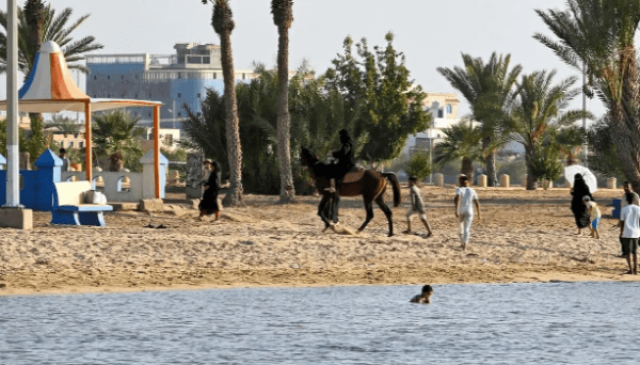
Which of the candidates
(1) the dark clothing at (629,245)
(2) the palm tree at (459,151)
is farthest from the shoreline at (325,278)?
(2) the palm tree at (459,151)

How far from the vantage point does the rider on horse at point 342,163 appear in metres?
25.7

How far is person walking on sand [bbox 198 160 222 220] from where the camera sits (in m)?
28.4

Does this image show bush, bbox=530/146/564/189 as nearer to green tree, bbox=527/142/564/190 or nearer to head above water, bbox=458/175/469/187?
green tree, bbox=527/142/564/190

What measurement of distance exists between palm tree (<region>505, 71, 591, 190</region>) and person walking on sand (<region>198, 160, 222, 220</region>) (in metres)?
23.5

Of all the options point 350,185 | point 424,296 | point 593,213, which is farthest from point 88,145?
point 424,296

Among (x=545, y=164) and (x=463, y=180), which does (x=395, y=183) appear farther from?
(x=545, y=164)

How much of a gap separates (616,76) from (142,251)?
17.6 meters

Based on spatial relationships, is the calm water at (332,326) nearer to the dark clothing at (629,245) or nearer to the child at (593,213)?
the dark clothing at (629,245)

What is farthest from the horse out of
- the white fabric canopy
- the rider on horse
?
the white fabric canopy

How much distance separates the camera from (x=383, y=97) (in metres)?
61.3

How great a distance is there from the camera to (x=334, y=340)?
17188 mm

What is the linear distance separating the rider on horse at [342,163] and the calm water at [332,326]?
14.4ft

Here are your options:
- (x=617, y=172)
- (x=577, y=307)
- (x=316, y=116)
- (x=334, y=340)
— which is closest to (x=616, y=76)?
(x=617, y=172)

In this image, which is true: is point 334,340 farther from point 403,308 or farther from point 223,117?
point 223,117
